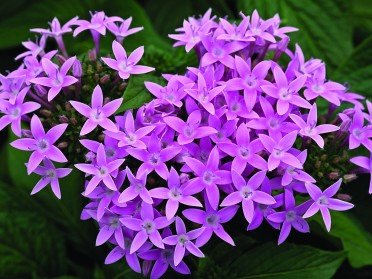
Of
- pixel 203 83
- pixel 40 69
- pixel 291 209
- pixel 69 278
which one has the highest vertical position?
pixel 40 69

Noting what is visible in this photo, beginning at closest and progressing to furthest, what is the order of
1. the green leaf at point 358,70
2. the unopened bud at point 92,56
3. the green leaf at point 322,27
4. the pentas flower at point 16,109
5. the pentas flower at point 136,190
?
the pentas flower at point 136,190 → the pentas flower at point 16,109 → the unopened bud at point 92,56 → the green leaf at point 358,70 → the green leaf at point 322,27

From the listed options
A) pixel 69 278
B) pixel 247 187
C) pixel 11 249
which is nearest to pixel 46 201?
pixel 11 249

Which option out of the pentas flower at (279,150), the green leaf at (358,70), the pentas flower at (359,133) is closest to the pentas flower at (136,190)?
the pentas flower at (279,150)

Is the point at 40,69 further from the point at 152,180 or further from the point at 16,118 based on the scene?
the point at 152,180

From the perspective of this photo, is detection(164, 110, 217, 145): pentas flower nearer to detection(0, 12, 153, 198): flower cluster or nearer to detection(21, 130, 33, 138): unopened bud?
detection(0, 12, 153, 198): flower cluster

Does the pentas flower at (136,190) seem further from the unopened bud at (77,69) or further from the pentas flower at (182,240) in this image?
the unopened bud at (77,69)

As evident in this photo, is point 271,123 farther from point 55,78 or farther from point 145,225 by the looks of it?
point 55,78

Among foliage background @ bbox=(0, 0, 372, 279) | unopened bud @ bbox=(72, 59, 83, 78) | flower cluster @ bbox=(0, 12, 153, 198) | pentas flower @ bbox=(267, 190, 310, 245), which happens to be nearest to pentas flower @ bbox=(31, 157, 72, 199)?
flower cluster @ bbox=(0, 12, 153, 198)
